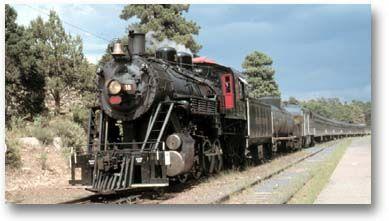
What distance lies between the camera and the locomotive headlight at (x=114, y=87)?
34.1ft

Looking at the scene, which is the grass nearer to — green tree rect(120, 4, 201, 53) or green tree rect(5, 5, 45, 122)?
green tree rect(120, 4, 201, 53)

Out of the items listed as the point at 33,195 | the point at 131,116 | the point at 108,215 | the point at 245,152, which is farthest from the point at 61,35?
the point at 245,152

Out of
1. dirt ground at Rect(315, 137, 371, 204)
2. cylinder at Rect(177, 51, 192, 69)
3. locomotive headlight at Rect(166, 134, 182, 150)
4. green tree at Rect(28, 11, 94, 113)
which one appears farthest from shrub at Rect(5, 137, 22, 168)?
dirt ground at Rect(315, 137, 371, 204)

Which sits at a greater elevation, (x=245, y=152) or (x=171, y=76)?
(x=171, y=76)

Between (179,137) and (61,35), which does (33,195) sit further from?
(61,35)

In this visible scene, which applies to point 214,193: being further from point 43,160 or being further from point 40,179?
point 43,160

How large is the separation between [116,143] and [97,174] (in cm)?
76

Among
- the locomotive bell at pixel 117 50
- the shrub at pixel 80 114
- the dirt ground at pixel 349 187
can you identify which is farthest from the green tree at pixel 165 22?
the dirt ground at pixel 349 187

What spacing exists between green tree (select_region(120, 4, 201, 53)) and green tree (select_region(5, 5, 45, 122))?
6.94ft

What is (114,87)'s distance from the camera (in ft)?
34.2

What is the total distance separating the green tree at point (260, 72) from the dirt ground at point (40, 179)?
4.52m

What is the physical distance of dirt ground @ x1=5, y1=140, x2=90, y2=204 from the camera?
10.1 meters

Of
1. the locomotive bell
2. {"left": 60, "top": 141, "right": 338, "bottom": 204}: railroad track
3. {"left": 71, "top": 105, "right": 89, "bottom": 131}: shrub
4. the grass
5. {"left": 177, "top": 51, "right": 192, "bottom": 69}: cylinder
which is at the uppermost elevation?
{"left": 177, "top": 51, "right": 192, "bottom": 69}: cylinder

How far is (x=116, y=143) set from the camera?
1043cm
